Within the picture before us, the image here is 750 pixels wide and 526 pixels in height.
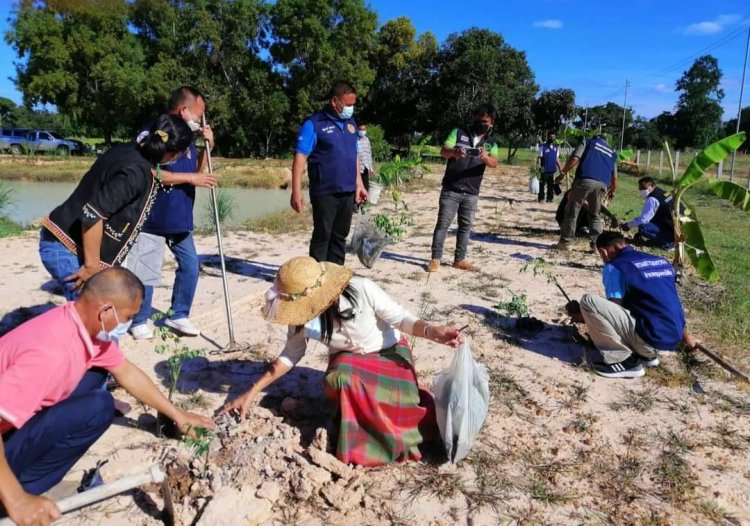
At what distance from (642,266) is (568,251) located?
11.8ft

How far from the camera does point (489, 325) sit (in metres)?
4.32

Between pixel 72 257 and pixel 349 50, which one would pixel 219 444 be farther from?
pixel 349 50

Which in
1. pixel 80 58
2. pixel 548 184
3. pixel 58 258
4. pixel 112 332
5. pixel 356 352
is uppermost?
pixel 80 58

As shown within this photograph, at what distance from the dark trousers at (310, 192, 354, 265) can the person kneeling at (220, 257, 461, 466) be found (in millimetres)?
2120

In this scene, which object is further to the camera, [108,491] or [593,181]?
[593,181]

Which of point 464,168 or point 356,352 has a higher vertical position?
point 464,168

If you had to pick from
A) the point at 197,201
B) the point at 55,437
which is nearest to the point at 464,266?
the point at 55,437

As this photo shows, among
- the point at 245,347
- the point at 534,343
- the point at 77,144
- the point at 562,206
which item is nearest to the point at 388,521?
the point at 245,347

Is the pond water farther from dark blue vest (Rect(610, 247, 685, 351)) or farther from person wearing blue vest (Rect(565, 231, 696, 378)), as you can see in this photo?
dark blue vest (Rect(610, 247, 685, 351))

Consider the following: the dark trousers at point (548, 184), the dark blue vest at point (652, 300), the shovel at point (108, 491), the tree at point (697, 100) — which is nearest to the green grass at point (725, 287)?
the dark blue vest at point (652, 300)

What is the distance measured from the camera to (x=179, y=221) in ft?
11.8

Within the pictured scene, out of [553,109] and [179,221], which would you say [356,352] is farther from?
[553,109]

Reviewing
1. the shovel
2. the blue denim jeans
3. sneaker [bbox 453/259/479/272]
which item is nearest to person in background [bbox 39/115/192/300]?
the shovel

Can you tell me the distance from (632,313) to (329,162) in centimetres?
254
